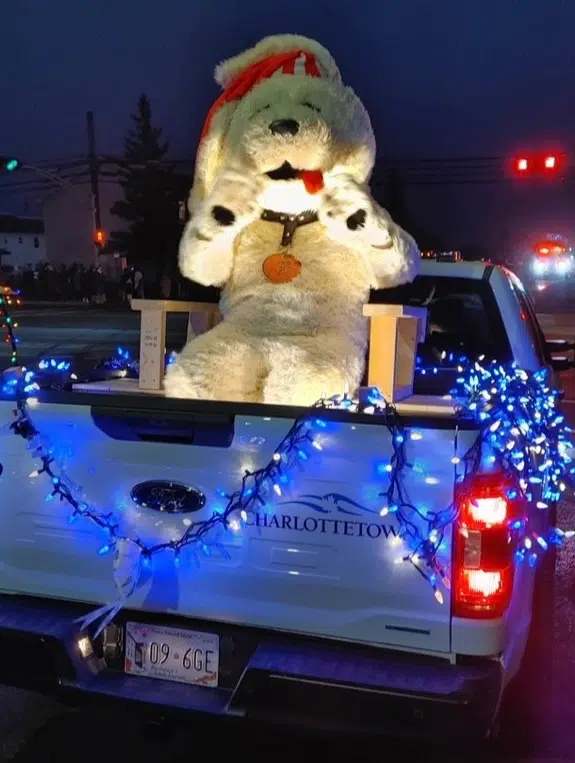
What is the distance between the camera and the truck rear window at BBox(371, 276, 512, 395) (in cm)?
493

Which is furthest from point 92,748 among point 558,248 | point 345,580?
point 558,248

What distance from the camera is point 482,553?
2.79 metres

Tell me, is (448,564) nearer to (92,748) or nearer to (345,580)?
(345,580)

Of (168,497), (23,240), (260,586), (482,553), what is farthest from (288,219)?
(23,240)

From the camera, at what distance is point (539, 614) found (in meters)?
4.13

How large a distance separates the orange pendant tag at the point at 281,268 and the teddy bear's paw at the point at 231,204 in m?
0.24

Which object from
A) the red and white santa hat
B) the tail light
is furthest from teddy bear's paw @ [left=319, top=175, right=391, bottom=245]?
the tail light

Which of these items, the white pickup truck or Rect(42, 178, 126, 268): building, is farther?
Rect(42, 178, 126, 268): building

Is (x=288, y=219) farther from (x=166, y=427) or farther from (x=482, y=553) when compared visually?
(x=482, y=553)

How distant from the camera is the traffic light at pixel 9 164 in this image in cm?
473

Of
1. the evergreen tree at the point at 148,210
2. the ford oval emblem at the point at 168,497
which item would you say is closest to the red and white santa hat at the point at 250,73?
the ford oval emblem at the point at 168,497

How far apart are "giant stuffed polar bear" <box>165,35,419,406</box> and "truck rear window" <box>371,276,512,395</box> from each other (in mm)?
774

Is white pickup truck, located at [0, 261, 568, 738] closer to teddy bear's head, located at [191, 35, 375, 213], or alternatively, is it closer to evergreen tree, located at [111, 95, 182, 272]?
teddy bear's head, located at [191, 35, 375, 213]

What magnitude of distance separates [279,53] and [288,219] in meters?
0.89
